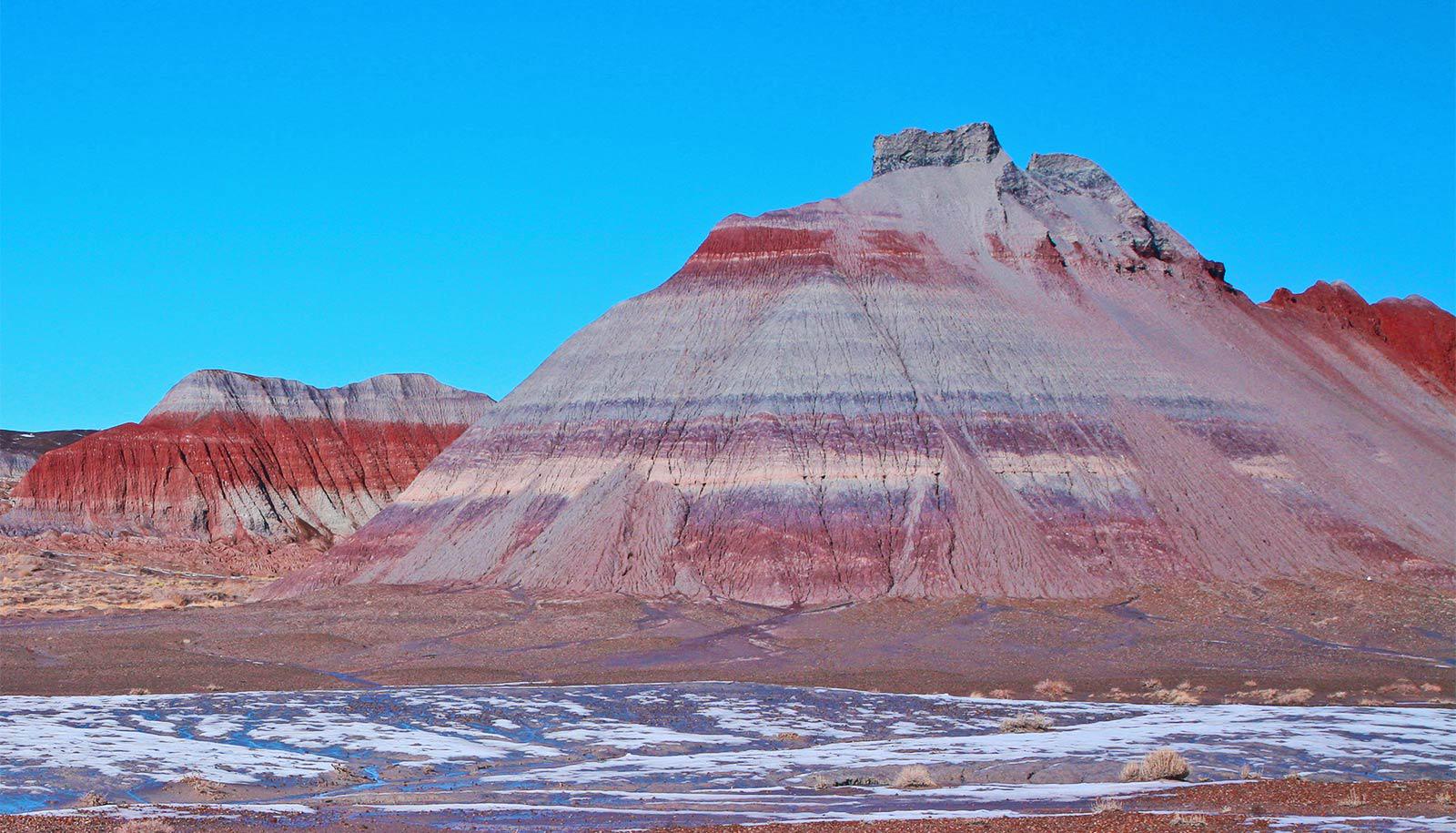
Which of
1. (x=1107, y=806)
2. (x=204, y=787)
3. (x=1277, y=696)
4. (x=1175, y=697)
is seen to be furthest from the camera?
(x=1175, y=697)

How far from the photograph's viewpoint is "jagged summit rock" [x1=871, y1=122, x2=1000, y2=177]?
3211 inches

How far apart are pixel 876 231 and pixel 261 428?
6092cm

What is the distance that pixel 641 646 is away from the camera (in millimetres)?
45719

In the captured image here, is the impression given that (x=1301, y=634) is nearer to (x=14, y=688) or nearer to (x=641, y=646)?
(x=641, y=646)

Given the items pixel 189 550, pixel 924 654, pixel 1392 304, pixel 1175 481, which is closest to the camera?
pixel 924 654

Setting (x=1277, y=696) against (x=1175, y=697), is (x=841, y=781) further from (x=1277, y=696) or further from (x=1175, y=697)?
(x=1277, y=696)

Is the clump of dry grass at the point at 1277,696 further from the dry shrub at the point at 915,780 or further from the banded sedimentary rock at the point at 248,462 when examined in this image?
the banded sedimentary rock at the point at 248,462

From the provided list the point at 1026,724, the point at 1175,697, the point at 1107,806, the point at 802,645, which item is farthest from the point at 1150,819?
the point at 802,645

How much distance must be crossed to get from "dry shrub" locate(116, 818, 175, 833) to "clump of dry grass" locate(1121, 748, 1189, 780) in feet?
42.7

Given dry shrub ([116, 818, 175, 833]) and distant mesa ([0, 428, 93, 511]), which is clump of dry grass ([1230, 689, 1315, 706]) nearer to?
dry shrub ([116, 818, 175, 833])

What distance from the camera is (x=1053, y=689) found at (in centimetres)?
3481

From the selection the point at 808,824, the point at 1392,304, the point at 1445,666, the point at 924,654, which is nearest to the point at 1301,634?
the point at 1445,666

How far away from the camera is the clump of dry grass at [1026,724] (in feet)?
91.0

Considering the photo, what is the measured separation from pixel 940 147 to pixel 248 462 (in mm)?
57970
